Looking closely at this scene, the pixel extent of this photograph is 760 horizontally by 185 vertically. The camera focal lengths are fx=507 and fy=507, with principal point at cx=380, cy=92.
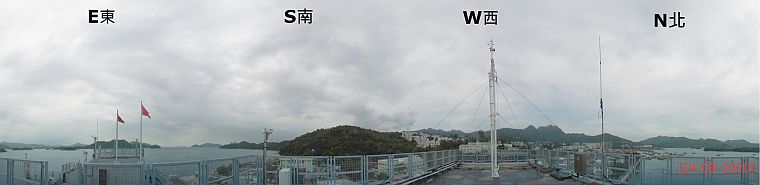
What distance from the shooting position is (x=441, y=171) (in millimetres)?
23406

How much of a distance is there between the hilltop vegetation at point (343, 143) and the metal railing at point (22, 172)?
44.4 metres

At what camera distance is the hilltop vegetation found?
68750 millimetres

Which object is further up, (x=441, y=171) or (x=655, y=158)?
(x=655, y=158)

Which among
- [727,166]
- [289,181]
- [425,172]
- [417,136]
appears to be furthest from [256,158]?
[417,136]

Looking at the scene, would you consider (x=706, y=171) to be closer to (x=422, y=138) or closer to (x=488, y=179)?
(x=488, y=179)

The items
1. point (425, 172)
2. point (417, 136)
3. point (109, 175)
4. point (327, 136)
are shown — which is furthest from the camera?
point (417, 136)

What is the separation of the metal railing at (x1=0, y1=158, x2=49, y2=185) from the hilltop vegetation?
44.4 meters

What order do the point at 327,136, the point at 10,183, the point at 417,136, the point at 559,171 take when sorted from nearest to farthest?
the point at 10,183
the point at 559,171
the point at 327,136
the point at 417,136

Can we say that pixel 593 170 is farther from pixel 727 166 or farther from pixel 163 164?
pixel 163 164

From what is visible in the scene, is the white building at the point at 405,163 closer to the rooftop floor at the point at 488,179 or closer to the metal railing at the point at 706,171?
the rooftop floor at the point at 488,179

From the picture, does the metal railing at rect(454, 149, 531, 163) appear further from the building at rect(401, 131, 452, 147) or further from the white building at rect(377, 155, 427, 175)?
the building at rect(401, 131, 452, 147)

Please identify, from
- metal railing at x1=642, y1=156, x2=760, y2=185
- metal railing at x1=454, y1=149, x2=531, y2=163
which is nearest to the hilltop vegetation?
metal railing at x1=454, y1=149, x2=531, y2=163

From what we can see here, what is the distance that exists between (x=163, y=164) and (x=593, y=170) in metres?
14.9

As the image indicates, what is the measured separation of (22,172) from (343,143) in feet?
211
